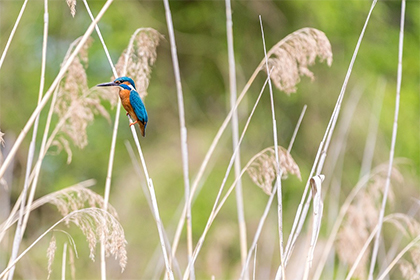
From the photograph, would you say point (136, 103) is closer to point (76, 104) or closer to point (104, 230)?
point (76, 104)

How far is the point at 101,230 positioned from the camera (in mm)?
1485

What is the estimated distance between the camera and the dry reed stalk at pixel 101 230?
1.42 meters

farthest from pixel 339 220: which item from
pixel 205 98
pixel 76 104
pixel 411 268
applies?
pixel 205 98

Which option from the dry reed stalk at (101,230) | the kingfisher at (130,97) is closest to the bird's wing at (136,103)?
the kingfisher at (130,97)

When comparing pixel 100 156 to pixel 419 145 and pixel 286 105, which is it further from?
pixel 419 145

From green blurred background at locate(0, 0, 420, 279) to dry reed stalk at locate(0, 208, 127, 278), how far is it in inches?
190

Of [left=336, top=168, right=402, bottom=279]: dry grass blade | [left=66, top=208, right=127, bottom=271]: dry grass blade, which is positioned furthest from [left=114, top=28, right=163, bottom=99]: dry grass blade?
[left=336, top=168, right=402, bottom=279]: dry grass blade

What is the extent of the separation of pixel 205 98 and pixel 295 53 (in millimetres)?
5946

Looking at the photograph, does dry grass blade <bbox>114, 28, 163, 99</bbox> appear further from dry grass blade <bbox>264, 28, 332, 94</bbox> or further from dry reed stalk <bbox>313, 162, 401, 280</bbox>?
dry reed stalk <bbox>313, 162, 401, 280</bbox>

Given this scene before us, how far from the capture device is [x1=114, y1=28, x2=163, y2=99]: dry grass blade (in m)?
1.84

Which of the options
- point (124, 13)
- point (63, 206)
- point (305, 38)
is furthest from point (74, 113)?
point (124, 13)

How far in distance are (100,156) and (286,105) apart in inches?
94.4

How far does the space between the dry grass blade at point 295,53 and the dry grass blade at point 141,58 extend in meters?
0.37

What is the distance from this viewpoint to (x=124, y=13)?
7125mm
